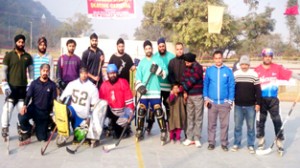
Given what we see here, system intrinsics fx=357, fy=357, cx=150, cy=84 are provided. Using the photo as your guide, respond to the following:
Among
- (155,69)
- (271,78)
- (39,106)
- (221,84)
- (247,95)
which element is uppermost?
(155,69)

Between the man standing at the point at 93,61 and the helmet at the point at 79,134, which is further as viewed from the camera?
the man standing at the point at 93,61

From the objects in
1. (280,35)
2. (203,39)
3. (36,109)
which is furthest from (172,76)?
(280,35)

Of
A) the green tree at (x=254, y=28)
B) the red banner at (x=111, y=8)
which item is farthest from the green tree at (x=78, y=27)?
the red banner at (x=111, y=8)

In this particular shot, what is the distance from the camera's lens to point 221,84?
5.88 metres

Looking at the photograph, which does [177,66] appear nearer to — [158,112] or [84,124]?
[158,112]

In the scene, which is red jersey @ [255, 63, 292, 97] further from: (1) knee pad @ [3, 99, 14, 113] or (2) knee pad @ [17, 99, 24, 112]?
(1) knee pad @ [3, 99, 14, 113]

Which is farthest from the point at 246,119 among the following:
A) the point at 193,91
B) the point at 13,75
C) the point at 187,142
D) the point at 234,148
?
the point at 13,75

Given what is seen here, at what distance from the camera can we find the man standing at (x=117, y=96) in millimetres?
6402

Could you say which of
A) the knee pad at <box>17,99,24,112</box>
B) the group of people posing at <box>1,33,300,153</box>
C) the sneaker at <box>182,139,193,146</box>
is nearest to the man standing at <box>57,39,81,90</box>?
the group of people posing at <box>1,33,300,153</box>

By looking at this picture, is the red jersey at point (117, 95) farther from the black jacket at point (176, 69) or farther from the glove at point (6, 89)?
the glove at point (6, 89)

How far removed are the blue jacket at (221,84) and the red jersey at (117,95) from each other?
145 centimetres

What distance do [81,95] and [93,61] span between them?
105cm

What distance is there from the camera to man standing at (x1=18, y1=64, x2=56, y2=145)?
240 inches

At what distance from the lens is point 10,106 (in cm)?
616
